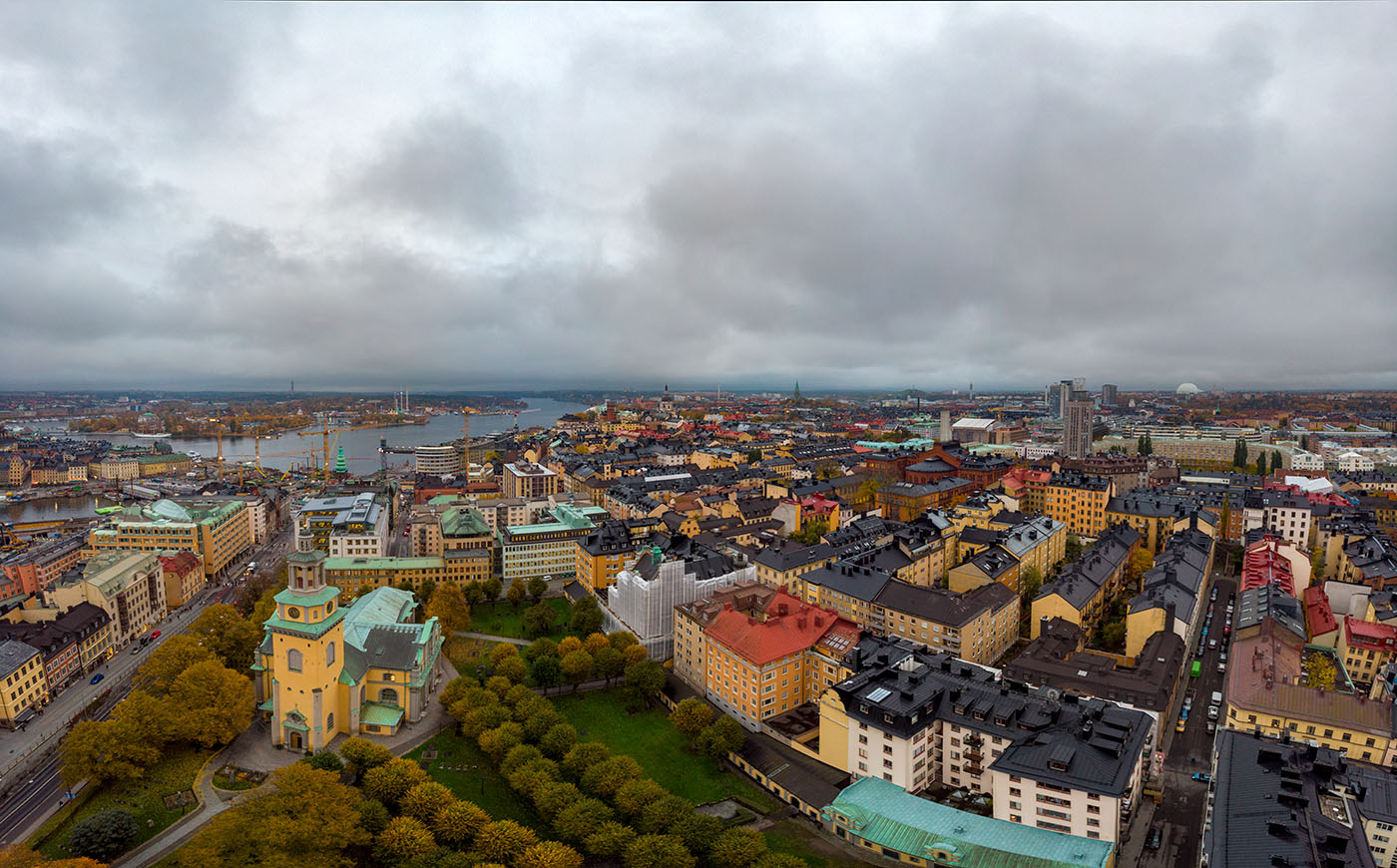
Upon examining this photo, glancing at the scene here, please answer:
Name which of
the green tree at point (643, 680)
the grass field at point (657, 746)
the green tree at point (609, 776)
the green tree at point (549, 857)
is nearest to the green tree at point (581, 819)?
the green tree at point (609, 776)

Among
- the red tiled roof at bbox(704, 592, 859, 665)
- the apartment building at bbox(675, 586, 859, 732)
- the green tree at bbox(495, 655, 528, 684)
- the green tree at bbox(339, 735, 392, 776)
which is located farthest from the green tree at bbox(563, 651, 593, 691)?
the green tree at bbox(339, 735, 392, 776)

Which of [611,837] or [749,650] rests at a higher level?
[749,650]

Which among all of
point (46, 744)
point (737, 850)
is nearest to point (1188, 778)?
point (737, 850)

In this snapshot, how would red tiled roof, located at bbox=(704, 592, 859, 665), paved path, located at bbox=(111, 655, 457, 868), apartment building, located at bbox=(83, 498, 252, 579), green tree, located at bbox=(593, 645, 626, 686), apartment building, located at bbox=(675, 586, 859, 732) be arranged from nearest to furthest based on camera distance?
paved path, located at bbox=(111, 655, 457, 868)
apartment building, located at bbox=(675, 586, 859, 732)
red tiled roof, located at bbox=(704, 592, 859, 665)
green tree, located at bbox=(593, 645, 626, 686)
apartment building, located at bbox=(83, 498, 252, 579)

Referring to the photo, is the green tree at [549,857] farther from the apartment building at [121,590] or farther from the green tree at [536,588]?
the apartment building at [121,590]

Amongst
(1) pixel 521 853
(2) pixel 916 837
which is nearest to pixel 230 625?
(1) pixel 521 853

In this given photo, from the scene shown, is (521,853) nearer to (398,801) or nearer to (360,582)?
(398,801)

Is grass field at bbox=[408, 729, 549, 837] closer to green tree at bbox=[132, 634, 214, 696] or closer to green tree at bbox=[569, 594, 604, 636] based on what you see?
green tree at bbox=[569, 594, 604, 636]
